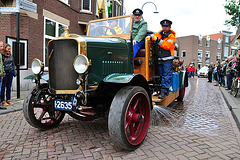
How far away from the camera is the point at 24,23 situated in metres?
9.08

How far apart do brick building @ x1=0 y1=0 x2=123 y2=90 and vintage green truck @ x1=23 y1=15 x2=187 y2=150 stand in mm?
Result: 3837

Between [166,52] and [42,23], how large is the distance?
24.6ft

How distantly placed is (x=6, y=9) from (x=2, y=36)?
2.46 metres

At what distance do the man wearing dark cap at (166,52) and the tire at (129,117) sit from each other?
1.52 metres

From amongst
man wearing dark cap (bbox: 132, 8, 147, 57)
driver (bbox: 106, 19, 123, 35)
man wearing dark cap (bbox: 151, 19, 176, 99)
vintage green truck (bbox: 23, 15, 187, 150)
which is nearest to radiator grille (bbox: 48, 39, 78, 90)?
vintage green truck (bbox: 23, 15, 187, 150)

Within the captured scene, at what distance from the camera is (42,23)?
10.1 meters

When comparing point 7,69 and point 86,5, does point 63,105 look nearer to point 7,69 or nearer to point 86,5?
point 7,69

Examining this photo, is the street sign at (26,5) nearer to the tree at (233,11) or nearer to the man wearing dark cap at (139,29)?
the man wearing dark cap at (139,29)

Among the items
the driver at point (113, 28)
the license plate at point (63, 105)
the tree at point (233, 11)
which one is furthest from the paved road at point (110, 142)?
the tree at point (233, 11)

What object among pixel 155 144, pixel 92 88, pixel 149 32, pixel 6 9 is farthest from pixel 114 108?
pixel 6 9

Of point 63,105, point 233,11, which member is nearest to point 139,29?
point 63,105

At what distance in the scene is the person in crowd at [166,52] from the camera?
4824mm

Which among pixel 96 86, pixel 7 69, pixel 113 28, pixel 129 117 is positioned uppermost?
pixel 113 28

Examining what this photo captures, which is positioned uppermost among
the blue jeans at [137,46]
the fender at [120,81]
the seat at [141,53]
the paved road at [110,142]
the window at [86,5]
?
the window at [86,5]
